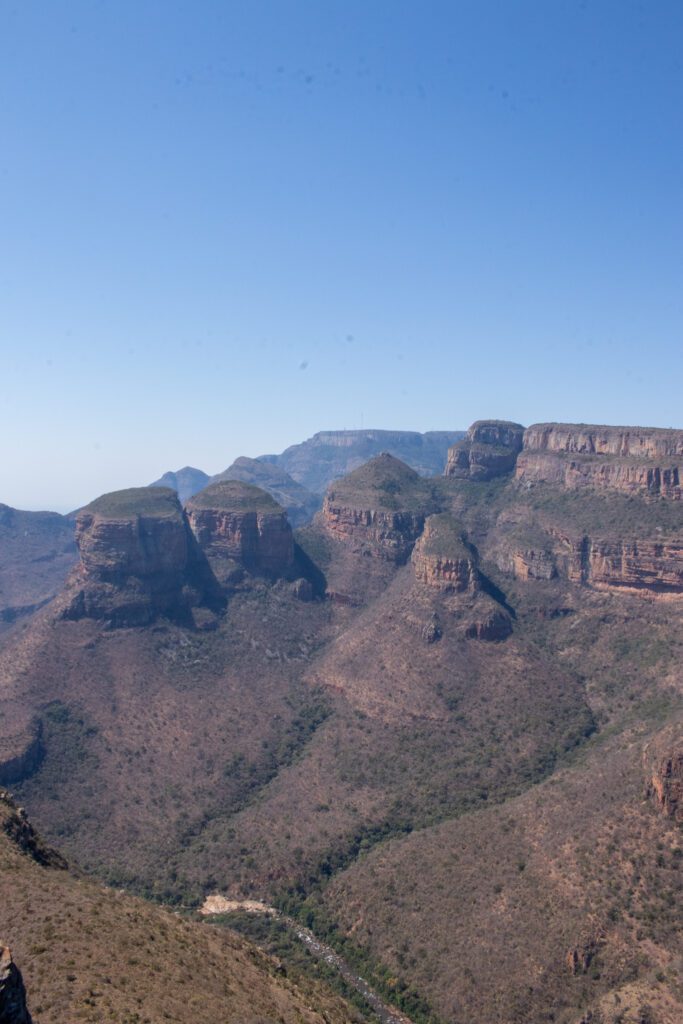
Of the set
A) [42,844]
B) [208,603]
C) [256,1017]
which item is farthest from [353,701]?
[256,1017]

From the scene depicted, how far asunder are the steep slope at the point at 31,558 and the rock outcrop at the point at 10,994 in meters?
125

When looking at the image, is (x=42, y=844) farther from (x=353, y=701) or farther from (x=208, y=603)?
(x=208, y=603)

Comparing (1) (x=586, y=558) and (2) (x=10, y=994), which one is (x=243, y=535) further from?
(2) (x=10, y=994)

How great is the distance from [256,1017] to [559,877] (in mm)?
25964

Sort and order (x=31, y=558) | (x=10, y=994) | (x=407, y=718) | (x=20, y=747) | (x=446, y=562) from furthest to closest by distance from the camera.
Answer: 1. (x=31, y=558)
2. (x=446, y=562)
3. (x=407, y=718)
4. (x=20, y=747)
5. (x=10, y=994)

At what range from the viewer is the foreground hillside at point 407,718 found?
152ft

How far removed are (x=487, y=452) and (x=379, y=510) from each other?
1169 inches

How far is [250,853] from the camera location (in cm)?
6244

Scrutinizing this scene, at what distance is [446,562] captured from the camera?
93.1 m

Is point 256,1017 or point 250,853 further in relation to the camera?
point 250,853

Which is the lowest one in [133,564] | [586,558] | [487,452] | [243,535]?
[133,564]

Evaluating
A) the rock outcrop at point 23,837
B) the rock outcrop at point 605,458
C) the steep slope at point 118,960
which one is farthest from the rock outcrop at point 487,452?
the rock outcrop at point 23,837

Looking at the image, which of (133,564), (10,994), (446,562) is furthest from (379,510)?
(10,994)

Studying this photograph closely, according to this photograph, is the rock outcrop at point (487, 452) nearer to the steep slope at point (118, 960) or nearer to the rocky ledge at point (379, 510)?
the rocky ledge at point (379, 510)
